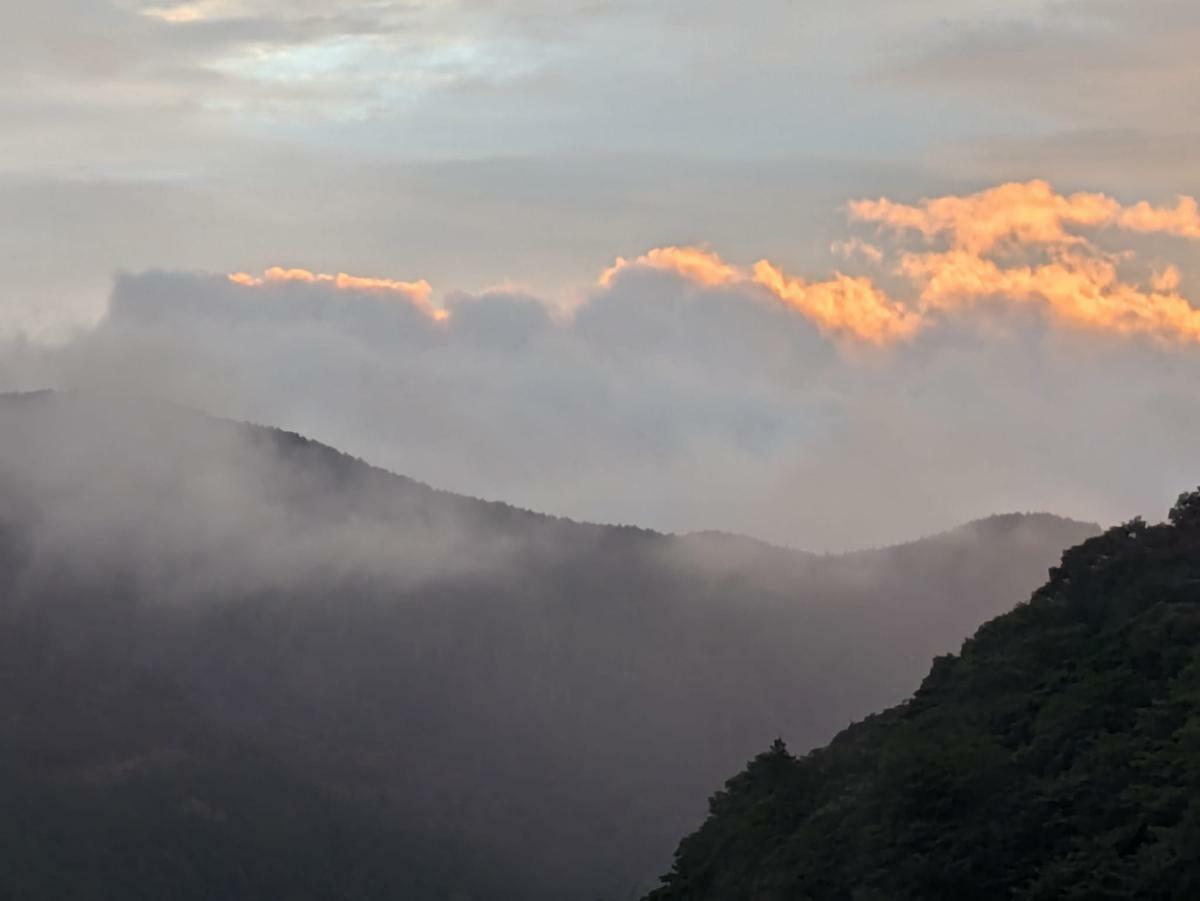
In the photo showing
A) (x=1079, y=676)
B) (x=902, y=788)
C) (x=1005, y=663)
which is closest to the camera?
(x=902, y=788)

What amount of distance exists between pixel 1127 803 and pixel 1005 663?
2054 centimetres

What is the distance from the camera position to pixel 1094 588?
300 feet

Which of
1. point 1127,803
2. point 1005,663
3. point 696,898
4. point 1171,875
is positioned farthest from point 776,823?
point 1171,875

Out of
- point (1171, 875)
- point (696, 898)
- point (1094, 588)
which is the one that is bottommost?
point (696, 898)

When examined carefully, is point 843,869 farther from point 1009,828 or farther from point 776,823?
point 776,823

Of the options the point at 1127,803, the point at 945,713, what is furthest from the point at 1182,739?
the point at 945,713

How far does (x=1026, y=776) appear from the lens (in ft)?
234

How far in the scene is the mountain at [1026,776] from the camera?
6462 centimetres

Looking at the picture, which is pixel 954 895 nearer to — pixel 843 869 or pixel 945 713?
pixel 843 869

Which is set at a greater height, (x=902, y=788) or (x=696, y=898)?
(x=902, y=788)

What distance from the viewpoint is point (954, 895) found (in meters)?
67.6

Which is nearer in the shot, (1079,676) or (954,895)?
(954,895)

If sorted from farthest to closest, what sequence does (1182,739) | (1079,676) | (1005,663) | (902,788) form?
(1005,663) < (1079,676) < (902,788) < (1182,739)

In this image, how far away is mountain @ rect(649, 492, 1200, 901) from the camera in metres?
64.6
